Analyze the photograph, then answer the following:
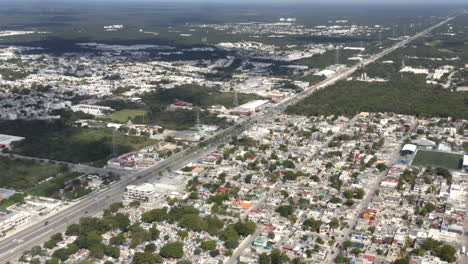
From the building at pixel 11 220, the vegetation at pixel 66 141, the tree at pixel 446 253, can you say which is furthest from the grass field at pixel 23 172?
the tree at pixel 446 253

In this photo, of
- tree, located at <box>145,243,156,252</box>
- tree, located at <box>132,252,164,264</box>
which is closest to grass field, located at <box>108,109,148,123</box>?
tree, located at <box>145,243,156,252</box>

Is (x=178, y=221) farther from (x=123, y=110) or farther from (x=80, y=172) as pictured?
(x=123, y=110)

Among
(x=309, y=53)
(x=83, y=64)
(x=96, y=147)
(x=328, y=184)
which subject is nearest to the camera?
(x=328, y=184)

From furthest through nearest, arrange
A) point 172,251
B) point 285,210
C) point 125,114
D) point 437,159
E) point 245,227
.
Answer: point 125,114 → point 437,159 → point 285,210 → point 245,227 → point 172,251

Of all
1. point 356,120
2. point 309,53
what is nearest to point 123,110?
point 356,120

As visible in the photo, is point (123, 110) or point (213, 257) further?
point (123, 110)

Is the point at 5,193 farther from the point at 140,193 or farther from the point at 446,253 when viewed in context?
the point at 446,253

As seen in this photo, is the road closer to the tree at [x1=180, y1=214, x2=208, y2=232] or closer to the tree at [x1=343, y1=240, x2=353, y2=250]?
the tree at [x1=343, y1=240, x2=353, y2=250]

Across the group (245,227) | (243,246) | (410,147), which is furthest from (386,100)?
(243,246)

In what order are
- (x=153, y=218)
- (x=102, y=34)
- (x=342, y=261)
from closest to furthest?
(x=342, y=261) < (x=153, y=218) < (x=102, y=34)
